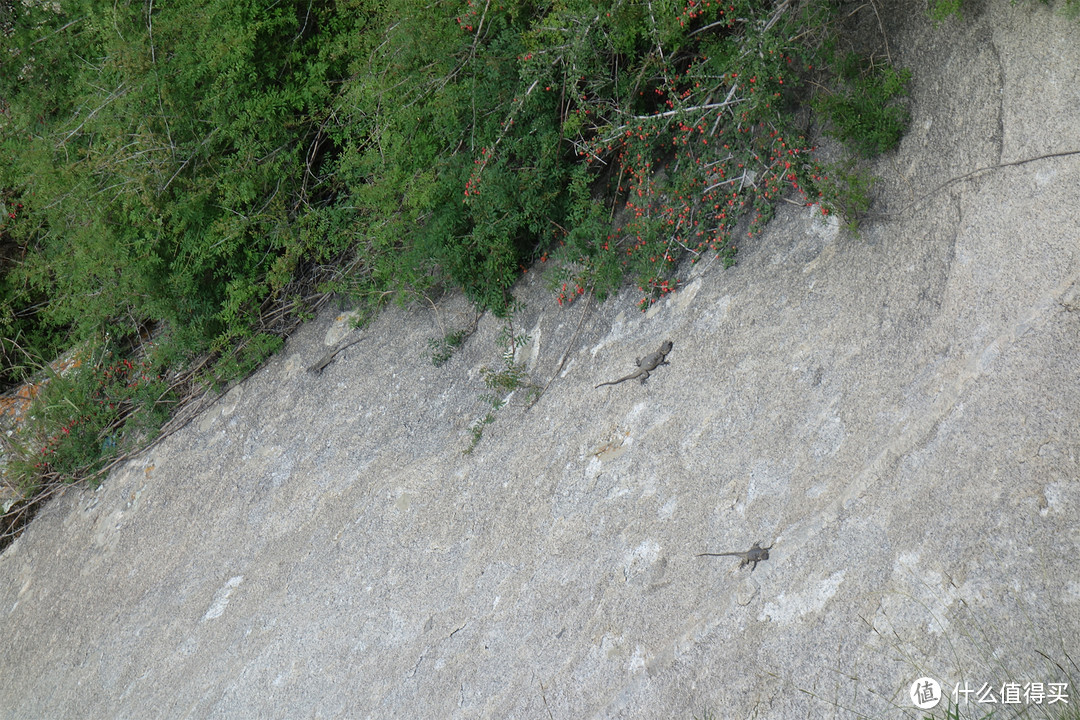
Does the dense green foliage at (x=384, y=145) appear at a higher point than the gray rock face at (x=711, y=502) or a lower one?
higher

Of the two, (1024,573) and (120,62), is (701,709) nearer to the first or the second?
(1024,573)

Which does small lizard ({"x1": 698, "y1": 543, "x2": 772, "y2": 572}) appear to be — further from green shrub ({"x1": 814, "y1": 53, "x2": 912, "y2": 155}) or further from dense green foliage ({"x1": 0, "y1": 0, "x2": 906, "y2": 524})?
green shrub ({"x1": 814, "y1": 53, "x2": 912, "y2": 155})

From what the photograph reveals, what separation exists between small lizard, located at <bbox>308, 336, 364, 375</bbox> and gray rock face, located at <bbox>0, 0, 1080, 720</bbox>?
232 millimetres

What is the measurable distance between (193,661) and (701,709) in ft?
9.25

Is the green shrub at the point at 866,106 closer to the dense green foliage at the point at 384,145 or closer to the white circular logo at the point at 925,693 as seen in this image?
the dense green foliage at the point at 384,145

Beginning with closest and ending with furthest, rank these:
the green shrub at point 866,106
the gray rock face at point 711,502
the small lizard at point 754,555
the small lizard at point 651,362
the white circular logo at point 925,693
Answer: the white circular logo at point 925,693
the gray rock face at point 711,502
the small lizard at point 754,555
the green shrub at point 866,106
the small lizard at point 651,362

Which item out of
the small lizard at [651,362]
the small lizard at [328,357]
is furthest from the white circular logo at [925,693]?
the small lizard at [328,357]

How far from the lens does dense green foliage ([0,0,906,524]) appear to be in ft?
12.3

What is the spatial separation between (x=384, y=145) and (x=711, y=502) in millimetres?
2826

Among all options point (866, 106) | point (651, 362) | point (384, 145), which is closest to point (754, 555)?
point (651, 362)

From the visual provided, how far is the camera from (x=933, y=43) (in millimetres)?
3441

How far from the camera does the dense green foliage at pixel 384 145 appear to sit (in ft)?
12.3

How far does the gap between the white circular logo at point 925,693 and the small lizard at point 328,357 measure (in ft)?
12.5

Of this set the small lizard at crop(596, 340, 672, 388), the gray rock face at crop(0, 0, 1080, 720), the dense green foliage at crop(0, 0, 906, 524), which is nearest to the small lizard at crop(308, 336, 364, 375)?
the gray rock face at crop(0, 0, 1080, 720)
